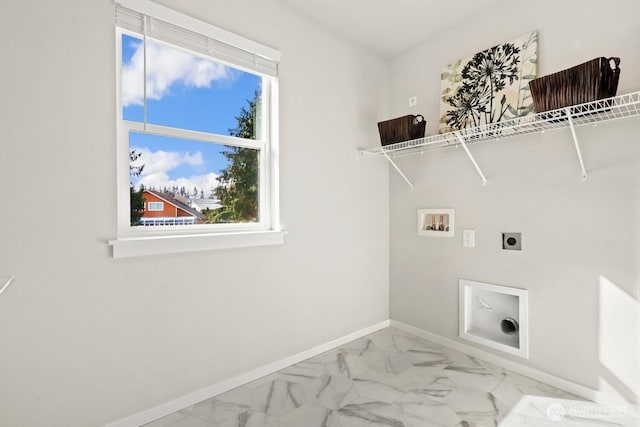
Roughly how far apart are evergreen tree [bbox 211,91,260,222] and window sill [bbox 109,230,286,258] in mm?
156

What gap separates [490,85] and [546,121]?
0.57 meters

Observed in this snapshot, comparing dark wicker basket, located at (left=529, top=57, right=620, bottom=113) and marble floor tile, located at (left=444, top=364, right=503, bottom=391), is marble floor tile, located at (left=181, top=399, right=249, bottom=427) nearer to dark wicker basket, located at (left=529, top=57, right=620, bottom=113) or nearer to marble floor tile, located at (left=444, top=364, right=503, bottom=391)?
marble floor tile, located at (left=444, top=364, right=503, bottom=391)

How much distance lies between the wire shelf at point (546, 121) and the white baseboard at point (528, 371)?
59.0 inches

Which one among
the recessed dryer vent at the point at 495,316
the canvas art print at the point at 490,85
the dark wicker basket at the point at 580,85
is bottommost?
the recessed dryer vent at the point at 495,316

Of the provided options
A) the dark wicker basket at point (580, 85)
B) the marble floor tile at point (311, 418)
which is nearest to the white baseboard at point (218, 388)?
the marble floor tile at point (311, 418)

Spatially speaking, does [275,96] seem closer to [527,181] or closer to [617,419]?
[527,181]

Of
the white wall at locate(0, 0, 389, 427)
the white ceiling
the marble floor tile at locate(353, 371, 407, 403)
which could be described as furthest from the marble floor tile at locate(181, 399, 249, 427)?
the white ceiling

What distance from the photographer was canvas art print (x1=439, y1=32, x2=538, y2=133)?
2.08m

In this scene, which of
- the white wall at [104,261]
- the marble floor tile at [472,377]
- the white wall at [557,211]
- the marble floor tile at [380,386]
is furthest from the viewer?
the marble floor tile at [472,377]

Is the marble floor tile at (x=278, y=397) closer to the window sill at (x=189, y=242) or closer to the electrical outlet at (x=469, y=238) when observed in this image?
the window sill at (x=189, y=242)

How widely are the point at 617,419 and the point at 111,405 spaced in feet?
8.30

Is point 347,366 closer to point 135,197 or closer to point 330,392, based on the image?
point 330,392

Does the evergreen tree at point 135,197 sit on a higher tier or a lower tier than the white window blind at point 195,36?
lower

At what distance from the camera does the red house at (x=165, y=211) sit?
1785mm
